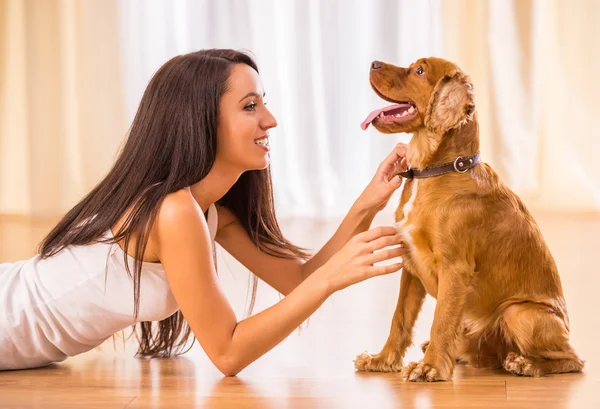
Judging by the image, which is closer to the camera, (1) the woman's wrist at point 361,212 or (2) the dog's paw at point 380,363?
(2) the dog's paw at point 380,363

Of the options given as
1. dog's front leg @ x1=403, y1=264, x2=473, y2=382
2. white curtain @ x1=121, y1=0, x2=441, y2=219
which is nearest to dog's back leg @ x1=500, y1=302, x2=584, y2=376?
dog's front leg @ x1=403, y1=264, x2=473, y2=382

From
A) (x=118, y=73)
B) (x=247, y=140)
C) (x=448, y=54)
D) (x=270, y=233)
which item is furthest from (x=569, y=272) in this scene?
(x=118, y=73)

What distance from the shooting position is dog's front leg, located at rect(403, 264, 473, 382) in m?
2.12

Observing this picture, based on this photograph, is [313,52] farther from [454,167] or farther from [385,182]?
[454,167]

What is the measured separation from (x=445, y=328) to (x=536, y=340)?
0.23 metres

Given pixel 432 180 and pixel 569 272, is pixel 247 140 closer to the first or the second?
pixel 432 180

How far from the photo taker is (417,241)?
2215 mm

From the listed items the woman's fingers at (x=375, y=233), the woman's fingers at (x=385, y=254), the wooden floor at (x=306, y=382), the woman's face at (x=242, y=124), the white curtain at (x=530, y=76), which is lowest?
the wooden floor at (x=306, y=382)

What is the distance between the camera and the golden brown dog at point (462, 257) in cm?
215

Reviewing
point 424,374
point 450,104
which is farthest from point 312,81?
point 424,374

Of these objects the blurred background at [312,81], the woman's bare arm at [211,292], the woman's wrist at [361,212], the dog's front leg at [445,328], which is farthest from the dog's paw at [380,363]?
the blurred background at [312,81]

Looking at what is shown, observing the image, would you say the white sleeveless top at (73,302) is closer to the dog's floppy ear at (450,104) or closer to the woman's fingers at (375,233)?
the woman's fingers at (375,233)

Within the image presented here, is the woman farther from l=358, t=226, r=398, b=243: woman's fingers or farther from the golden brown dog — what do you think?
the golden brown dog

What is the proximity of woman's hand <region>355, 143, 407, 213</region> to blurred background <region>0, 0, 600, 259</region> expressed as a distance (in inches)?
138
